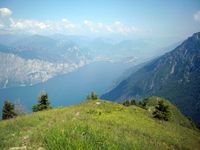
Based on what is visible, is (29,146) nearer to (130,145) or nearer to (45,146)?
(45,146)

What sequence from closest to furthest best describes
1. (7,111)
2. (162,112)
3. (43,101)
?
(162,112)
(7,111)
(43,101)

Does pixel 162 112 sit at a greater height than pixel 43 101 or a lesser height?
lesser

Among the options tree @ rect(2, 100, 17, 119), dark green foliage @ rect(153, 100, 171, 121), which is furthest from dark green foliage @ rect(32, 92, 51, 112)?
dark green foliage @ rect(153, 100, 171, 121)

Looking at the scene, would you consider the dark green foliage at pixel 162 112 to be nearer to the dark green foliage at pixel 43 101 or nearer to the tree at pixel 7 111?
the dark green foliage at pixel 43 101

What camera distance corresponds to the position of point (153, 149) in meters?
22.2

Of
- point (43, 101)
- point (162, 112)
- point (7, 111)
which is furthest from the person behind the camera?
point (43, 101)

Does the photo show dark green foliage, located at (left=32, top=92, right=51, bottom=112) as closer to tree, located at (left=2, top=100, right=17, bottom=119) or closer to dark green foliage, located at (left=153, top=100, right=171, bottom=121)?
tree, located at (left=2, top=100, right=17, bottom=119)

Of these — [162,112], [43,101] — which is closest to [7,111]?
[43,101]

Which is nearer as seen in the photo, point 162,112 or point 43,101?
point 162,112

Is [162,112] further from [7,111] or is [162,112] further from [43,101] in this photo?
[7,111]

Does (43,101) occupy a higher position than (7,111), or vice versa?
(43,101)

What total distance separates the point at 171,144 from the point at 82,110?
1991 cm

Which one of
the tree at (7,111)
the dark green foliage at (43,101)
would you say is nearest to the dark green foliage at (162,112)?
the dark green foliage at (43,101)

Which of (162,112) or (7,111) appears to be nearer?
(162,112)
